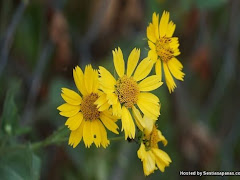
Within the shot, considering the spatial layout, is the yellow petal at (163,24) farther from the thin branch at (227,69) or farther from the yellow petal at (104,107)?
the thin branch at (227,69)

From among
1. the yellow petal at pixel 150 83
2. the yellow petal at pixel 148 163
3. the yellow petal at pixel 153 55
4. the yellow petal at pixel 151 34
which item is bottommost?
the yellow petal at pixel 148 163

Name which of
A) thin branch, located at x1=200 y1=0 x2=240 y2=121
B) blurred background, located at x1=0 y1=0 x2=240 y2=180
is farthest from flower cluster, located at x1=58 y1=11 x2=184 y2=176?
thin branch, located at x1=200 y1=0 x2=240 y2=121

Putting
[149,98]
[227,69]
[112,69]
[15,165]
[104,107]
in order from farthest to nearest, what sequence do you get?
1. [227,69]
2. [112,69]
3. [15,165]
4. [149,98]
5. [104,107]

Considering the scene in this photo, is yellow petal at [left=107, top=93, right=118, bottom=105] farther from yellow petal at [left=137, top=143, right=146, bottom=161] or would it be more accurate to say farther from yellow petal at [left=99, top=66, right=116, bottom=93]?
yellow petal at [left=137, top=143, right=146, bottom=161]

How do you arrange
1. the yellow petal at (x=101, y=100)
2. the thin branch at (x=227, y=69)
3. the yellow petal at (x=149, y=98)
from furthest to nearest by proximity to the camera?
the thin branch at (x=227, y=69)
the yellow petal at (x=149, y=98)
the yellow petal at (x=101, y=100)

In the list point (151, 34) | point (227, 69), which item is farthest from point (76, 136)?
point (227, 69)

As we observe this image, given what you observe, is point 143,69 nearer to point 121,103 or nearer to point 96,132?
point 121,103

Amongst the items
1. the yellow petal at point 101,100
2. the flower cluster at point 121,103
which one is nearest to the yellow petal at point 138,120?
the flower cluster at point 121,103
